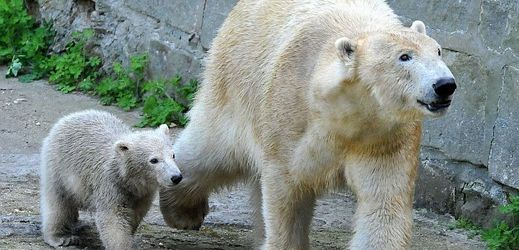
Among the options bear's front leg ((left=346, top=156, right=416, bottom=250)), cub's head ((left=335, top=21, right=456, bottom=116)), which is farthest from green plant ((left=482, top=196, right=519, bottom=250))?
cub's head ((left=335, top=21, right=456, bottom=116))

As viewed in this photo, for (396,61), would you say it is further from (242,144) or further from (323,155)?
(242,144)

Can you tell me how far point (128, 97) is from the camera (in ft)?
29.4

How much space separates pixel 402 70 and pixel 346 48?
30 centimetres

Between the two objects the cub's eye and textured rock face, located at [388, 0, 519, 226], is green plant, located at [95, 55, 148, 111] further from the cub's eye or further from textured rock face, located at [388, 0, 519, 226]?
the cub's eye

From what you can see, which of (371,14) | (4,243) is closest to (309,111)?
(371,14)

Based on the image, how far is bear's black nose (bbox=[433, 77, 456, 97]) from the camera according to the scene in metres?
4.53

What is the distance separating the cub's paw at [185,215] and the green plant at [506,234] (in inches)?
59.6

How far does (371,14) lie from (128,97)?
3.84m

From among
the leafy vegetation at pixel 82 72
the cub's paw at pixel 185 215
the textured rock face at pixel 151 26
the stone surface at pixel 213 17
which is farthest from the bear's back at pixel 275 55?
the leafy vegetation at pixel 82 72

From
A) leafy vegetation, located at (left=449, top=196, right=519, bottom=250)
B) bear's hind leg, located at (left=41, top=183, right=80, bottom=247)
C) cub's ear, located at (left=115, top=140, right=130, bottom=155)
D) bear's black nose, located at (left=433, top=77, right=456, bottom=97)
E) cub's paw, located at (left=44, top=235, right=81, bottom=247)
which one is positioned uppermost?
bear's black nose, located at (left=433, top=77, right=456, bottom=97)

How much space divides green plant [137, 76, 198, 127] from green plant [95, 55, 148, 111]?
0.68ft

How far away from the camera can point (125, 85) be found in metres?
9.00

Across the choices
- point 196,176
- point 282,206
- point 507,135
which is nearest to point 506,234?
point 507,135

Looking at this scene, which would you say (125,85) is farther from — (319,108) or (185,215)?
(319,108)
